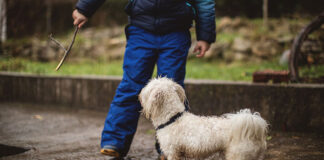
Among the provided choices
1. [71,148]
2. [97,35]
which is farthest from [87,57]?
[71,148]

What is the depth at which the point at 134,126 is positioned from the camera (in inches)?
122

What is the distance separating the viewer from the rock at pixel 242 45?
30.8ft

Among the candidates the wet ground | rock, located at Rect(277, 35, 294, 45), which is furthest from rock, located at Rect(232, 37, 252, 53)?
the wet ground

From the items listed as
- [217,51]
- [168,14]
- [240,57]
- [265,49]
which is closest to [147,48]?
[168,14]

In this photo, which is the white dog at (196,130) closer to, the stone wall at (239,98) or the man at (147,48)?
the man at (147,48)

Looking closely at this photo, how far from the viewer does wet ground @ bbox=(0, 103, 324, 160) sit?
3.28 meters

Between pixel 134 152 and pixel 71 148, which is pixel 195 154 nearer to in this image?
pixel 134 152

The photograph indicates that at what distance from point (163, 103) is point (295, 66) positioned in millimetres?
2853

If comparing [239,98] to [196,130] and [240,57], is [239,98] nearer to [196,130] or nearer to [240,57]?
[196,130]

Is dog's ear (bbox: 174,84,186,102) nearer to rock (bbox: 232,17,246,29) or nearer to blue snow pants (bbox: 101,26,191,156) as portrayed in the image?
blue snow pants (bbox: 101,26,191,156)

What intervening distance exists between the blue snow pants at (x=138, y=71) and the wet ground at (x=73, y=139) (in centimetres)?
36

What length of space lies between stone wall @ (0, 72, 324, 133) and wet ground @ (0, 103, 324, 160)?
20cm

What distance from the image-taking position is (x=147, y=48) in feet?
9.82

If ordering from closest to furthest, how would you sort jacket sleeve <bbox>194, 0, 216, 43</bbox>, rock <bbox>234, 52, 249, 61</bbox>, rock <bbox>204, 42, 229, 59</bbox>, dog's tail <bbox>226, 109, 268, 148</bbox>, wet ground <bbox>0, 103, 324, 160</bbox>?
dog's tail <bbox>226, 109, 268, 148</bbox> < jacket sleeve <bbox>194, 0, 216, 43</bbox> < wet ground <bbox>0, 103, 324, 160</bbox> < rock <bbox>234, 52, 249, 61</bbox> < rock <bbox>204, 42, 229, 59</bbox>
